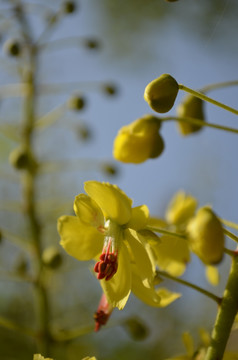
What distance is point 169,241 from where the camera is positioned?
1.07m

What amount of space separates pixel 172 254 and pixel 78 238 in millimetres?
207

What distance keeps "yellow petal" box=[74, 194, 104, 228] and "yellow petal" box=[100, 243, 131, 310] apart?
3.7 inches

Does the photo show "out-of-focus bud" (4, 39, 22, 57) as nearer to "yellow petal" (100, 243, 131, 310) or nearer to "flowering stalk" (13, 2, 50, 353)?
"flowering stalk" (13, 2, 50, 353)

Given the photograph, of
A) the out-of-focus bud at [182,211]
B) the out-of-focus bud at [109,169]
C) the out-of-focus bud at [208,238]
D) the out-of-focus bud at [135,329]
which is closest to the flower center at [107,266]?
the out-of-focus bud at [208,238]

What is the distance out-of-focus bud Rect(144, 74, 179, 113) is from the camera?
39.8 inches

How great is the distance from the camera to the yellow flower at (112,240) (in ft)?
3.21

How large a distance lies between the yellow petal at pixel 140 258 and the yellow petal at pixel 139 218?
0.01 m

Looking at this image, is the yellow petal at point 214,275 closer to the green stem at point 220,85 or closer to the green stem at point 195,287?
the green stem at point 195,287

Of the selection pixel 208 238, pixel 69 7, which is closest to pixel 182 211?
pixel 208 238

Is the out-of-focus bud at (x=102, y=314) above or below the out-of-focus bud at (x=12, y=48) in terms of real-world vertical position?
below

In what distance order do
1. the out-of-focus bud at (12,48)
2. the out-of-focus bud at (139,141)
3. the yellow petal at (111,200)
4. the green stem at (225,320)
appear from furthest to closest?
the out-of-focus bud at (12,48) → the out-of-focus bud at (139,141) → the yellow petal at (111,200) → the green stem at (225,320)

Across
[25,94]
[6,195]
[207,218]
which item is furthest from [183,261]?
[6,195]

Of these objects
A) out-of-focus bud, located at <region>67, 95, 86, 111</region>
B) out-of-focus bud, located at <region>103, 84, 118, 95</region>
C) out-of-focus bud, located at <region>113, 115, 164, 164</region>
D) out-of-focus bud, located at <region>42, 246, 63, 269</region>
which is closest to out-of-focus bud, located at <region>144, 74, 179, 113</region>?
out-of-focus bud, located at <region>113, 115, 164, 164</region>

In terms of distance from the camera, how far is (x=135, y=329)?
1567mm
